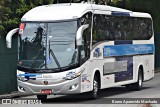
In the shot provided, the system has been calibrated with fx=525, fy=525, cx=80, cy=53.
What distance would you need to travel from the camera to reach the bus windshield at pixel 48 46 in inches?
709

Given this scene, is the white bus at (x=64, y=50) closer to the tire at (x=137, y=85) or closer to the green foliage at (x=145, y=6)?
the tire at (x=137, y=85)

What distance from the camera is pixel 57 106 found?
17344mm

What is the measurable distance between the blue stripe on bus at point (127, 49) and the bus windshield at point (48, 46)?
111 inches

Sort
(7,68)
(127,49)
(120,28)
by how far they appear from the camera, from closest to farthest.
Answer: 1. (120,28)
2. (7,68)
3. (127,49)

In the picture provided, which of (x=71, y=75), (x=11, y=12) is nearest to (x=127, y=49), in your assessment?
(x=71, y=75)

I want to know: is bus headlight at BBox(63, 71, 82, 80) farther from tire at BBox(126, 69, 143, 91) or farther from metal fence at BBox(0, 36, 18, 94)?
tire at BBox(126, 69, 143, 91)

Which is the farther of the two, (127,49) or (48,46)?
(127,49)

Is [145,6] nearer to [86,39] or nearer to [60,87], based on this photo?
[86,39]

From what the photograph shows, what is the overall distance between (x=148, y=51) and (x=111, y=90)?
9.22ft

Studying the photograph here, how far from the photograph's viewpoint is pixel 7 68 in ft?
74.4

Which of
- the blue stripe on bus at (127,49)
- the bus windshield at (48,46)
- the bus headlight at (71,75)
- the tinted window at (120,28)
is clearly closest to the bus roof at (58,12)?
the bus windshield at (48,46)

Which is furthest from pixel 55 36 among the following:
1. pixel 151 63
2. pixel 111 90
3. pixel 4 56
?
pixel 151 63

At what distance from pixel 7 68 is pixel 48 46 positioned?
5.06 meters

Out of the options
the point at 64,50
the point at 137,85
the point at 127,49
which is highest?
the point at 64,50
